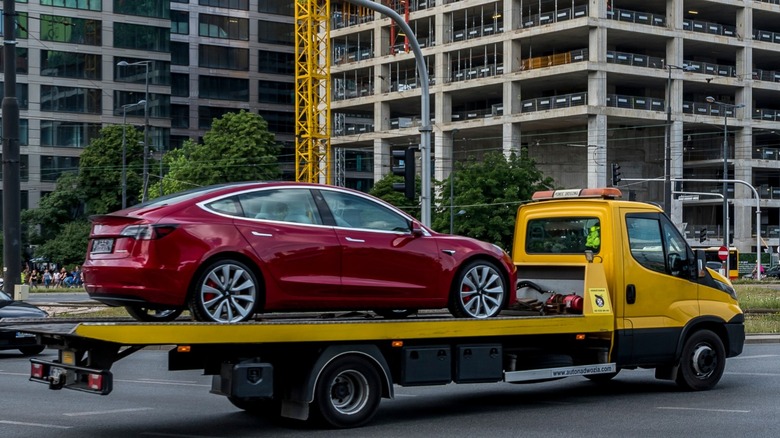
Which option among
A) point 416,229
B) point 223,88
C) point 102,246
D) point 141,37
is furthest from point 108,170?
point 102,246

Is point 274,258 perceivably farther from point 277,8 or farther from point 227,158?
point 277,8

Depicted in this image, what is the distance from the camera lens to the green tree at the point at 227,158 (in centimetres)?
7194

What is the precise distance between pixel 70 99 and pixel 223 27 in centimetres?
1760

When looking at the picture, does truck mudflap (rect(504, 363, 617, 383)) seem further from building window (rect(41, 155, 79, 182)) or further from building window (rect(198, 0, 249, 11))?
building window (rect(198, 0, 249, 11))

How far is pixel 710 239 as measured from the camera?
75438mm

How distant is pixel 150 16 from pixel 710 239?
4361 centimetres

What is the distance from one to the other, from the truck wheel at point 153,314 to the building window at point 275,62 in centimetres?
8833

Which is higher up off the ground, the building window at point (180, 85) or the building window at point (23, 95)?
the building window at point (180, 85)

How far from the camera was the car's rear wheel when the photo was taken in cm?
1059

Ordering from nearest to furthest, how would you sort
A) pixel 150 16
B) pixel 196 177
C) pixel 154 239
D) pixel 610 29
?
pixel 154 239 → pixel 610 29 → pixel 196 177 → pixel 150 16

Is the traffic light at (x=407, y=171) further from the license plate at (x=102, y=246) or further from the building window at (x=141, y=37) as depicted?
the building window at (x=141, y=37)

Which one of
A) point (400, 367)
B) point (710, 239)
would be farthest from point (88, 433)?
point (710, 239)

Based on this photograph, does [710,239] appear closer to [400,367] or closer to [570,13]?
[570,13]

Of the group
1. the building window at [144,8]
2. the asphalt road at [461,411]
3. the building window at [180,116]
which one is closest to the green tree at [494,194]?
the building window at [144,8]
